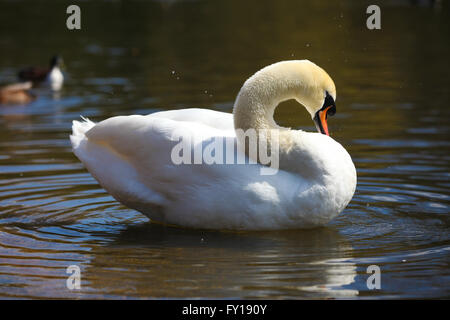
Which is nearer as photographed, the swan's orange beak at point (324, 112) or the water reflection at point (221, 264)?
the water reflection at point (221, 264)

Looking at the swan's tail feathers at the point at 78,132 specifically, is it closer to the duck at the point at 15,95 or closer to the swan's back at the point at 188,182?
the swan's back at the point at 188,182

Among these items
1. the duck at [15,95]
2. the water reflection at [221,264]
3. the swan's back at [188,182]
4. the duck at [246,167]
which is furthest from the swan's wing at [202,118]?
the duck at [15,95]

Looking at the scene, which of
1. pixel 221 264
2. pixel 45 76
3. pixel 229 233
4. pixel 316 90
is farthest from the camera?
pixel 45 76

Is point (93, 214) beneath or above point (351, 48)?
beneath

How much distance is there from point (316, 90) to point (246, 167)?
0.83 m

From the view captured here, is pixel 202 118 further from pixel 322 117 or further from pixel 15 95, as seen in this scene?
pixel 15 95

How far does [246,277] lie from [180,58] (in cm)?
1522

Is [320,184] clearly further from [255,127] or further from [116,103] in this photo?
[116,103]

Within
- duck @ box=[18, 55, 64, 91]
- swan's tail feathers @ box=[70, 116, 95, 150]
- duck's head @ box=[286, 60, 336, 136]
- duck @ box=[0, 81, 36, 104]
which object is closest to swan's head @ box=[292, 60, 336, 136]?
duck's head @ box=[286, 60, 336, 136]

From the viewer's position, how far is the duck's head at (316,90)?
6.60 metres

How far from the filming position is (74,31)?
29.0m

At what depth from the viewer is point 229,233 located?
6805mm

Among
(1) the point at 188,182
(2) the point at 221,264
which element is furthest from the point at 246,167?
(2) the point at 221,264

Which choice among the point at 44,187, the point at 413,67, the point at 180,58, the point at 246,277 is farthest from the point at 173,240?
the point at 180,58
